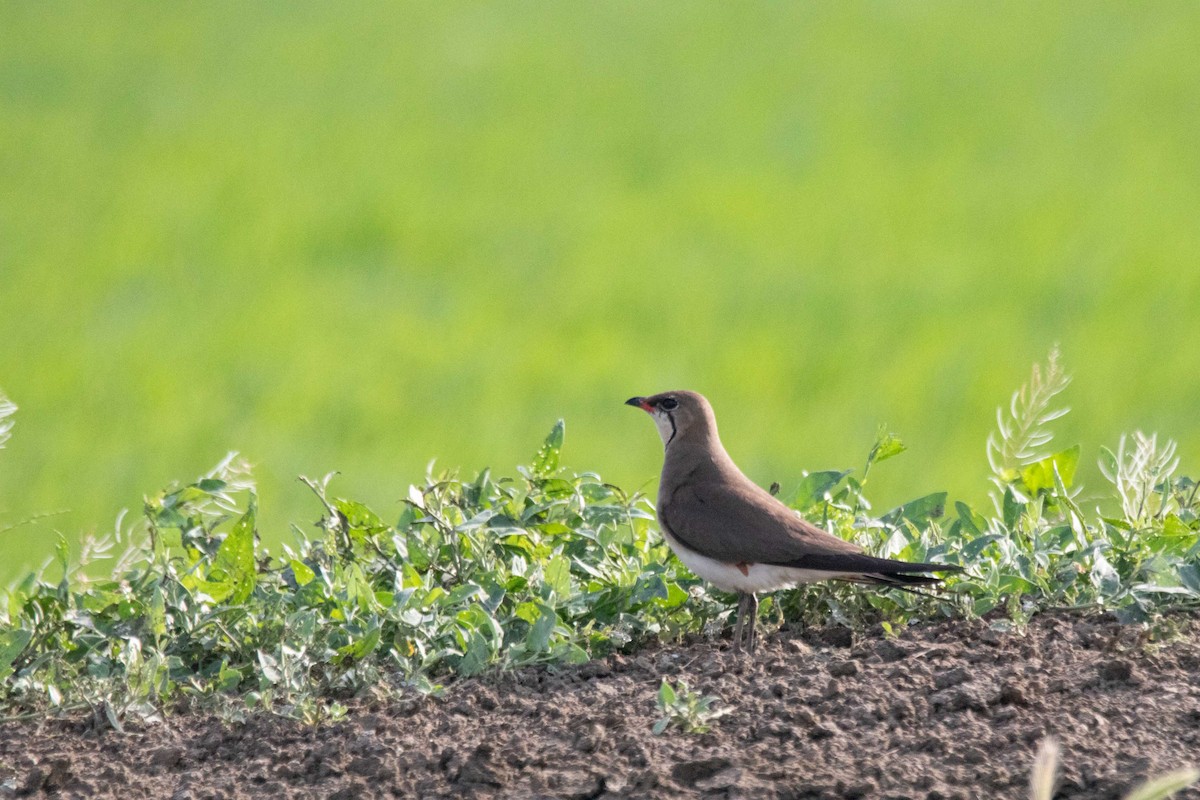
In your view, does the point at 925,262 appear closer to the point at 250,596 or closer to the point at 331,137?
the point at 331,137

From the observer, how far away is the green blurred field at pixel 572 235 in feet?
40.3

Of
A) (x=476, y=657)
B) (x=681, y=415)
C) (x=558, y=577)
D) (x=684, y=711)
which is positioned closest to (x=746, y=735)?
(x=684, y=711)

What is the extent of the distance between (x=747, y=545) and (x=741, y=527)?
161 millimetres

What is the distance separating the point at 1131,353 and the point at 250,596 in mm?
10354

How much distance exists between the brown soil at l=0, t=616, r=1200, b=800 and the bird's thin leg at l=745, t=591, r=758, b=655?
0.12 m

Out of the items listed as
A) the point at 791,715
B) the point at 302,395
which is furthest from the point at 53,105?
the point at 791,715

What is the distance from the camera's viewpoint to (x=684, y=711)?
3.85 m

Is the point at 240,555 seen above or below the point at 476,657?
above

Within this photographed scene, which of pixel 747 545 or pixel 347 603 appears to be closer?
pixel 347 603

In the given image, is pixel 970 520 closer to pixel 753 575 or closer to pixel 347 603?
pixel 753 575

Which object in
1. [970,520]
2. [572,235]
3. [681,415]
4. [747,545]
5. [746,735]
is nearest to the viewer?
[746,735]

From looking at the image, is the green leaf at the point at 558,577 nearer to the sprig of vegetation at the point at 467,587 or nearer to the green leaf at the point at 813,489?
the sprig of vegetation at the point at 467,587

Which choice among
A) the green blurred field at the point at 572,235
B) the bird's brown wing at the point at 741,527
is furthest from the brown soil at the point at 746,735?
the green blurred field at the point at 572,235

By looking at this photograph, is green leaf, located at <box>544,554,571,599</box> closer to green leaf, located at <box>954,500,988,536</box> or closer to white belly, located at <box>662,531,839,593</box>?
white belly, located at <box>662,531,839,593</box>
